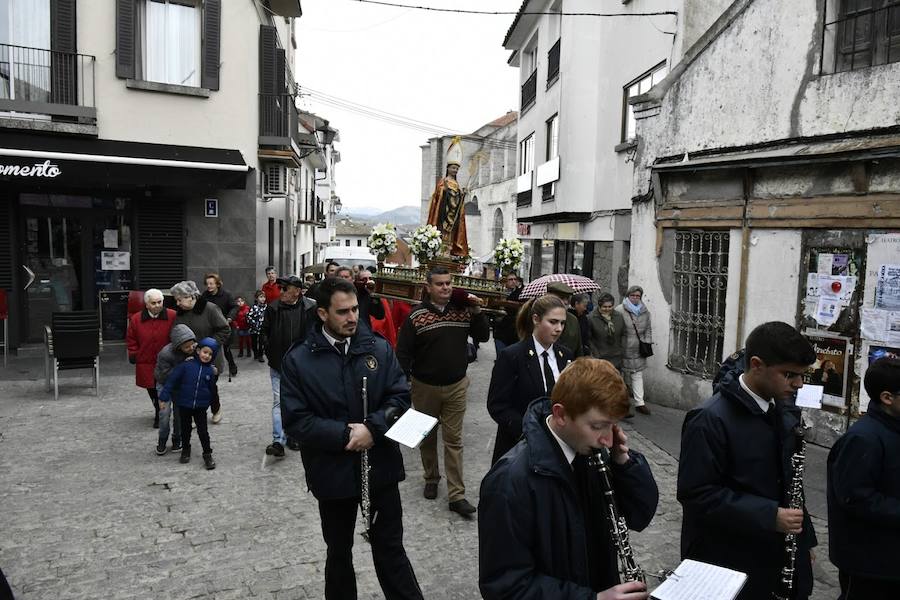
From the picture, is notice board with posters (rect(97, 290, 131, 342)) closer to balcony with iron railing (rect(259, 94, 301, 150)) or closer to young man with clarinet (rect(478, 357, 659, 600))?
balcony with iron railing (rect(259, 94, 301, 150))

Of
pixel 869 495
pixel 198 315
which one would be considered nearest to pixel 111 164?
pixel 198 315

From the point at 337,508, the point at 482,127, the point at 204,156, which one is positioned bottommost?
the point at 337,508

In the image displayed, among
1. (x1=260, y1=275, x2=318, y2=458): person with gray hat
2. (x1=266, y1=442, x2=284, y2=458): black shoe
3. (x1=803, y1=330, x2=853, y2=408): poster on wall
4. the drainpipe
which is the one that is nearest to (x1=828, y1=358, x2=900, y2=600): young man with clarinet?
(x1=803, y1=330, x2=853, y2=408): poster on wall

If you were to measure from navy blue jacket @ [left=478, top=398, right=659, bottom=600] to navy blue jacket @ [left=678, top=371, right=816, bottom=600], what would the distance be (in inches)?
40.0

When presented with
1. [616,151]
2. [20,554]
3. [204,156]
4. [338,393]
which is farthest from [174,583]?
[616,151]

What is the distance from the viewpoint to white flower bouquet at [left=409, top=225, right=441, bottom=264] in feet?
32.7

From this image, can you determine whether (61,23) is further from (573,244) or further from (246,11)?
(573,244)

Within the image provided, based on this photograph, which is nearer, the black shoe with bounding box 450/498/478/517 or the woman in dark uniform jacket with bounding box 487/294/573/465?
the woman in dark uniform jacket with bounding box 487/294/573/465

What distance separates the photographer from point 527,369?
4.83 metres

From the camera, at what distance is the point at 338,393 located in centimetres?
384

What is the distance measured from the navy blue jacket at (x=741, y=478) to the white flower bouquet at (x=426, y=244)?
707 centimetres

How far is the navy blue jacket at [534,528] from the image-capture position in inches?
85.4

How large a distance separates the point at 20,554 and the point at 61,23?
35.4ft

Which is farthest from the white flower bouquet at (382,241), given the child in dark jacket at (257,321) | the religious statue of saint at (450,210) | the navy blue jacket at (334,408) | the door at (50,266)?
the door at (50,266)
